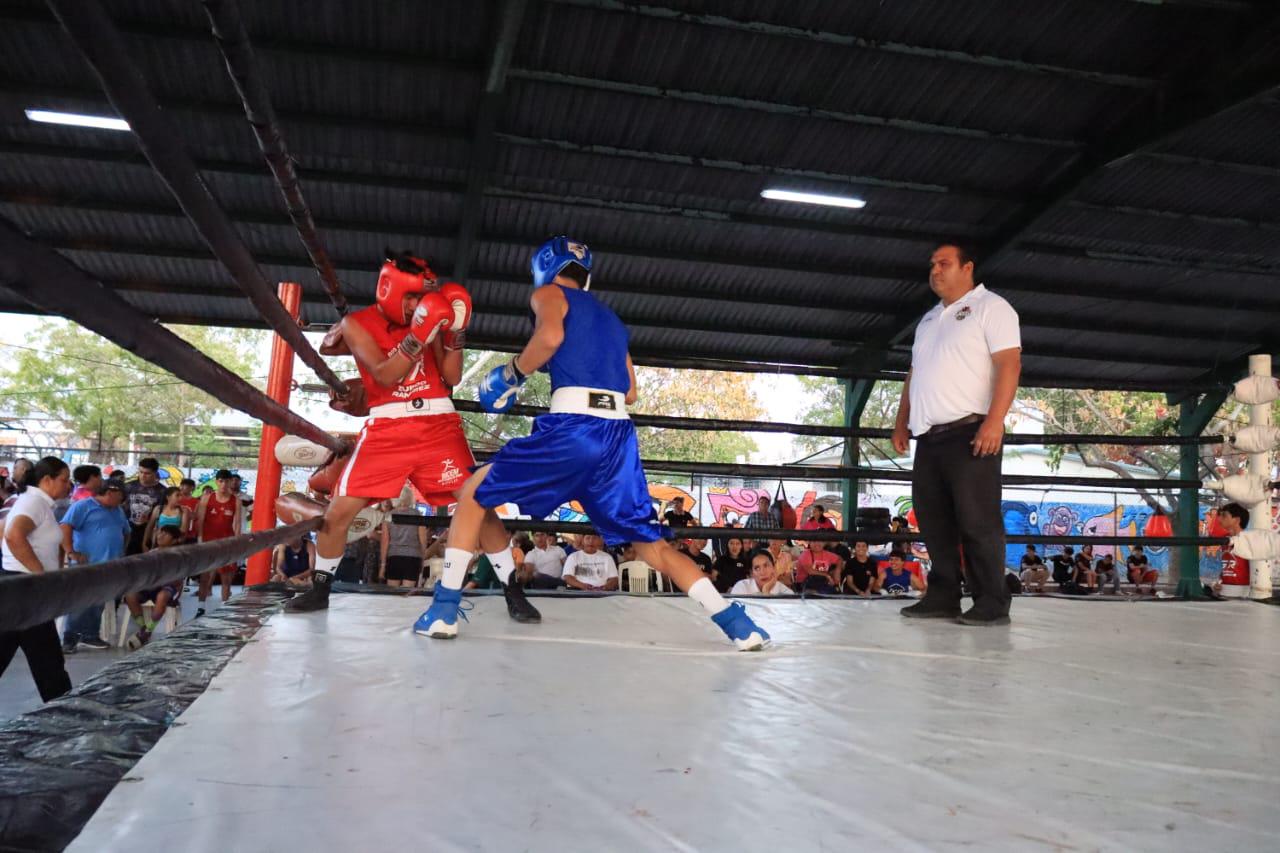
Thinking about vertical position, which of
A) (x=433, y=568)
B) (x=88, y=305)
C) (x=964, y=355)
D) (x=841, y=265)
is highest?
(x=841, y=265)

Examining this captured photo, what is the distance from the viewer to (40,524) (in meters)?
3.96

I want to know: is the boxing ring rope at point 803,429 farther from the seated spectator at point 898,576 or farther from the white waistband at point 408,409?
the seated spectator at point 898,576

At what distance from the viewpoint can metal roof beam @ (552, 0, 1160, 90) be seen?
4902 mm

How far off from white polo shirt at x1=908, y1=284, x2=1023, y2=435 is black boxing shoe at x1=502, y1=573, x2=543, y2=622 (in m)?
1.42

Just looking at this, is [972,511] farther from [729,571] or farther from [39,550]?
[39,550]

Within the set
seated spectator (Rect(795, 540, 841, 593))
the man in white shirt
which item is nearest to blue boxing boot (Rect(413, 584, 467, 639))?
the man in white shirt

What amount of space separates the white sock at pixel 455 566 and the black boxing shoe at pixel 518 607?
1.02 ft

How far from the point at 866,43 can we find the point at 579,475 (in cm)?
419

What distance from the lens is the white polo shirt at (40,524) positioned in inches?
152

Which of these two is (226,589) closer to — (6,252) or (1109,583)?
(6,252)

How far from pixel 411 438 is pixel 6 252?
1919 mm

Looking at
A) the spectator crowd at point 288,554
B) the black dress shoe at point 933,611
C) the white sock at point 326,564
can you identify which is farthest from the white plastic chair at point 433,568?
the black dress shoe at point 933,611

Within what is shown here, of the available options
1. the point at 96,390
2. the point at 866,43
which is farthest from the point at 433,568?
the point at 96,390

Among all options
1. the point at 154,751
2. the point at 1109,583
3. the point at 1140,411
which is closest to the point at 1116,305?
the point at 1109,583
